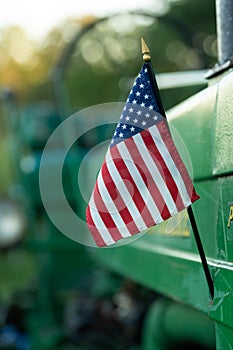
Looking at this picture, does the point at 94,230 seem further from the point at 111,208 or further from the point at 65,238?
the point at 65,238

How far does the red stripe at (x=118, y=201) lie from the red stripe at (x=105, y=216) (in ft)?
0.11

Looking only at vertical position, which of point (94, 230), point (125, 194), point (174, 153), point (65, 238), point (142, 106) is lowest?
point (65, 238)

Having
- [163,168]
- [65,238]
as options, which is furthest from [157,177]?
[65,238]

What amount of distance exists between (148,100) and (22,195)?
17.3 feet

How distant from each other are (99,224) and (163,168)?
27 cm

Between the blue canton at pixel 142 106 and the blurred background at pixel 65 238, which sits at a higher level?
the blue canton at pixel 142 106

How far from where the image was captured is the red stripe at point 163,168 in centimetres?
248

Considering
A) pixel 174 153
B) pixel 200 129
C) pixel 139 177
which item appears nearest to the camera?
pixel 174 153

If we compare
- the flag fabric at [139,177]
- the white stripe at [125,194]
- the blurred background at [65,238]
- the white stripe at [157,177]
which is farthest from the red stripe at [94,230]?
the blurred background at [65,238]

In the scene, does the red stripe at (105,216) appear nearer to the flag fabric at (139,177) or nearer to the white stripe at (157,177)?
the flag fabric at (139,177)

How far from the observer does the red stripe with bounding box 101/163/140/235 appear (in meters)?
2.54

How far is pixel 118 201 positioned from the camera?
8.35ft

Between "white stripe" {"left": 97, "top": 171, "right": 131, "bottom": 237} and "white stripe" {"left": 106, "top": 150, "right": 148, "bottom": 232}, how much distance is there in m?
0.03

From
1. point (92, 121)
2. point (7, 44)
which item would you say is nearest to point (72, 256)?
point (92, 121)
